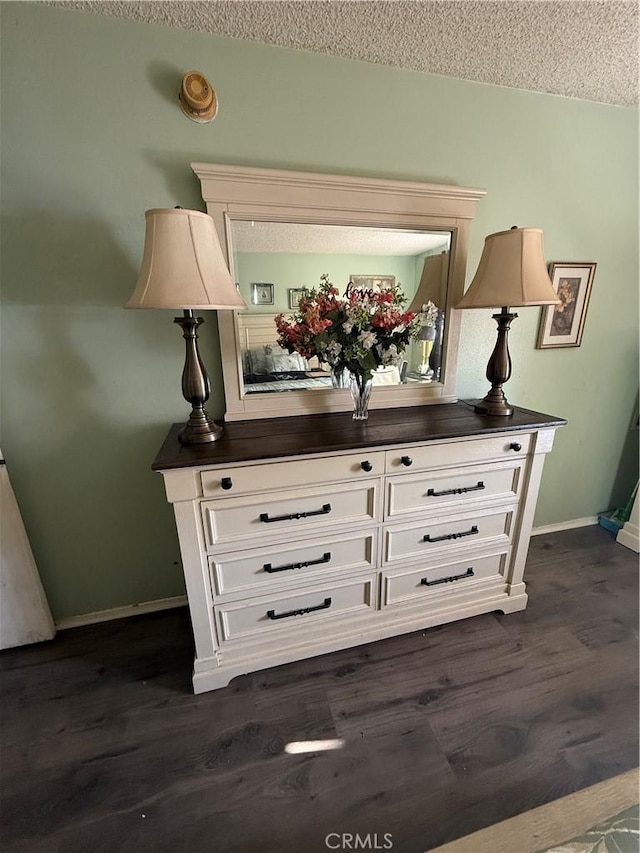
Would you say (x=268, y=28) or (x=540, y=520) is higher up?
(x=268, y=28)

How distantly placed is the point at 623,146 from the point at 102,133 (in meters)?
→ 2.44

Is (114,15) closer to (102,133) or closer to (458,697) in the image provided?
(102,133)

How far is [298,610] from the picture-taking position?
1.39 metres

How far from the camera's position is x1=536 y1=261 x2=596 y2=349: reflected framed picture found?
6.06ft

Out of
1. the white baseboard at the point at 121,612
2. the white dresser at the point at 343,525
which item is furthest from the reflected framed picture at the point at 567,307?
the white baseboard at the point at 121,612

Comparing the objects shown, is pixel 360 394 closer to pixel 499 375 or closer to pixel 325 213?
pixel 499 375

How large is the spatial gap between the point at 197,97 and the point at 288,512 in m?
1.54

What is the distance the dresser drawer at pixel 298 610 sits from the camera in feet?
Result: 4.39

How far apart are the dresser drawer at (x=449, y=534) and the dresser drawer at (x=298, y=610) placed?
188 mm

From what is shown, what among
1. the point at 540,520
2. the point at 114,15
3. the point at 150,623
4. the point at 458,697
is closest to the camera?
the point at 114,15

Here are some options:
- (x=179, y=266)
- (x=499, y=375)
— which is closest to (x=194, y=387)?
(x=179, y=266)

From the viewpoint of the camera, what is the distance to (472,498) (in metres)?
1.50

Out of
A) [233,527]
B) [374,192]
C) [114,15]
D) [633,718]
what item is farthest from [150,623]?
[114,15]

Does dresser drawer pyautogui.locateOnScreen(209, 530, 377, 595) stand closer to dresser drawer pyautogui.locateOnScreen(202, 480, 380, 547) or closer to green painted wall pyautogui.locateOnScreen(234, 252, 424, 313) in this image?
dresser drawer pyautogui.locateOnScreen(202, 480, 380, 547)
